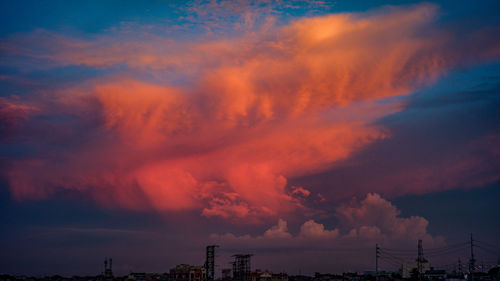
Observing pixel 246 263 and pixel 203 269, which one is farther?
pixel 203 269

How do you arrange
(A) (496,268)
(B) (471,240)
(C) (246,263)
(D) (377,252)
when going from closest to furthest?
(C) (246,263), (B) (471,240), (D) (377,252), (A) (496,268)

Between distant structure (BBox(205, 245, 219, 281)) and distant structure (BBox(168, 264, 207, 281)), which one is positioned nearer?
distant structure (BBox(205, 245, 219, 281))

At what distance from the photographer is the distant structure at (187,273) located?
186 meters

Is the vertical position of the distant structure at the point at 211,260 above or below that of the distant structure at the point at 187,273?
above

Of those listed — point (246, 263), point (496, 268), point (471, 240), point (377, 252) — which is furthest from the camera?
point (496, 268)

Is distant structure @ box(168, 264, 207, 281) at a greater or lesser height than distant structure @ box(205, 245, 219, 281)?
lesser

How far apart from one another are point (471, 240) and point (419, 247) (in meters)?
22.3

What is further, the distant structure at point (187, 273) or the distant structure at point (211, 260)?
the distant structure at point (187, 273)

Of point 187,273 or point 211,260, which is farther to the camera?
point 187,273

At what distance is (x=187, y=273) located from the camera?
187 meters

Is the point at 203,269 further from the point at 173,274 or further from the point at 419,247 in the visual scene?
the point at 419,247

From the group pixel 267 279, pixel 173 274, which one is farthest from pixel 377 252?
pixel 173 274

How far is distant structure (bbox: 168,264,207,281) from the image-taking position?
611ft

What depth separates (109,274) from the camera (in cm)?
18338
